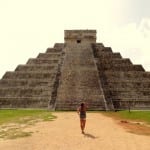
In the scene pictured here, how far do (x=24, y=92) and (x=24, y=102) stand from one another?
1.73 meters

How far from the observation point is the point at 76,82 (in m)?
38.1

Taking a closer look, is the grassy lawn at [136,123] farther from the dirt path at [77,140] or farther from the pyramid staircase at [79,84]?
the pyramid staircase at [79,84]

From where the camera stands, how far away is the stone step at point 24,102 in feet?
118

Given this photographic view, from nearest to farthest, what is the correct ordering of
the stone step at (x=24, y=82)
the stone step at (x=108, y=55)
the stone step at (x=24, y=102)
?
the stone step at (x=24, y=102) → the stone step at (x=24, y=82) → the stone step at (x=108, y=55)

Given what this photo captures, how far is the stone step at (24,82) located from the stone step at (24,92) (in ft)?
3.95

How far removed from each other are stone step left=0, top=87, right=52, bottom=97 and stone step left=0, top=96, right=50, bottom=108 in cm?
79

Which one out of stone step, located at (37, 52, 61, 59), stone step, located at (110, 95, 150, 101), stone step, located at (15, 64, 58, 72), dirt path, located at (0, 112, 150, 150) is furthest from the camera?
stone step, located at (37, 52, 61, 59)

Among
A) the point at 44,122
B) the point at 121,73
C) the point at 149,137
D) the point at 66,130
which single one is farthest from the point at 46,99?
the point at 149,137

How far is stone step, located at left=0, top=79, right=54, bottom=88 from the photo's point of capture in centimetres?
3959

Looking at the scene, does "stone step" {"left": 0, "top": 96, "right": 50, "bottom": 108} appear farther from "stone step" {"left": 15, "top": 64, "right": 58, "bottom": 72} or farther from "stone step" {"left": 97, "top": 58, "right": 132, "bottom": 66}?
"stone step" {"left": 97, "top": 58, "right": 132, "bottom": 66}

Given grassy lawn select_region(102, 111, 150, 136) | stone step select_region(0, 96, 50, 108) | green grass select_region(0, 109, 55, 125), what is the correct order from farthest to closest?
stone step select_region(0, 96, 50, 108)
green grass select_region(0, 109, 55, 125)
grassy lawn select_region(102, 111, 150, 136)

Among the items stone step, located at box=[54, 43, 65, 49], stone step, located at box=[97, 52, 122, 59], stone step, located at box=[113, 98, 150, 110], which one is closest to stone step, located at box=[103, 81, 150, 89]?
stone step, located at box=[113, 98, 150, 110]

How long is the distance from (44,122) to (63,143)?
7.98m

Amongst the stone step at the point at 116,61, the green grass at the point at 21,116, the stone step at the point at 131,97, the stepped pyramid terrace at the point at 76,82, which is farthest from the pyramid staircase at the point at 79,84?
the green grass at the point at 21,116
